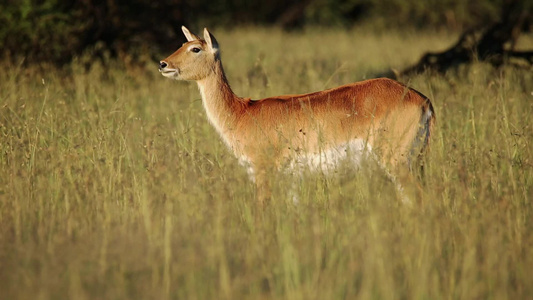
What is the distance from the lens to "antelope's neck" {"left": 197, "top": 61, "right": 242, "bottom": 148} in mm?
5910

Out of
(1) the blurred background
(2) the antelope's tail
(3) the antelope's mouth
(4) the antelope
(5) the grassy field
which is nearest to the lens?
(5) the grassy field

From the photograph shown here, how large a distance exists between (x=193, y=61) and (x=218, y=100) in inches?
15.1

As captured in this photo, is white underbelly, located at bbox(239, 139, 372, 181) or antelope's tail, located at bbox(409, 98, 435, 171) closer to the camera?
white underbelly, located at bbox(239, 139, 372, 181)

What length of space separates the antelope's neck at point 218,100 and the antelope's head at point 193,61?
2.4 inches

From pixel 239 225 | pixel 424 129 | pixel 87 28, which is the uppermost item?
pixel 87 28

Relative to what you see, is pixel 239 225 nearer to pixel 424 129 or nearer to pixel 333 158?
pixel 333 158

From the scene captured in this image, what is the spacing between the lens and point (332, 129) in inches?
211

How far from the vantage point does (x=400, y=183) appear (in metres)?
4.81

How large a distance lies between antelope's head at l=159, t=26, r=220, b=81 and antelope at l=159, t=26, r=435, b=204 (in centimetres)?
4

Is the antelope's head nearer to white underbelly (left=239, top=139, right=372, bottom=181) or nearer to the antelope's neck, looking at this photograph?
the antelope's neck

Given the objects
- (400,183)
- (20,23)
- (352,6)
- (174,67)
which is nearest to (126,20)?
(20,23)

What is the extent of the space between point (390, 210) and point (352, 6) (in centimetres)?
2330

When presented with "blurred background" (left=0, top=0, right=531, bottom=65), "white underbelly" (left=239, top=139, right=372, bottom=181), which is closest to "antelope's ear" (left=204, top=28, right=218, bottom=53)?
"white underbelly" (left=239, top=139, right=372, bottom=181)

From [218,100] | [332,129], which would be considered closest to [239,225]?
[332,129]
